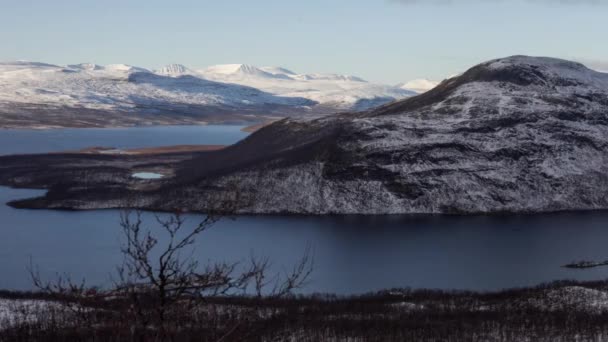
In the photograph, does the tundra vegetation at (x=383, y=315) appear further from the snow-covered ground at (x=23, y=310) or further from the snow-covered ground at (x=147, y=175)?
the snow-covered ground at (x=147, y=175)

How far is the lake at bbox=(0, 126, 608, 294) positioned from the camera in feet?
285

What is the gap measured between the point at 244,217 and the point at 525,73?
300ft

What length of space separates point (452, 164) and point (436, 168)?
12.3ft

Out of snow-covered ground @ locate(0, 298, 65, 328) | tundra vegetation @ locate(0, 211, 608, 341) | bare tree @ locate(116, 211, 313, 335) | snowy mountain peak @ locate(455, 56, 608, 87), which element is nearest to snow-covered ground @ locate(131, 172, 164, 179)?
snowy mountain peak @ locate(455, 56, 608, 87)

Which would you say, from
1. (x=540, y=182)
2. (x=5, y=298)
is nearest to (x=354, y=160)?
(x=540, y=182)

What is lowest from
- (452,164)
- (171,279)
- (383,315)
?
(383,315)

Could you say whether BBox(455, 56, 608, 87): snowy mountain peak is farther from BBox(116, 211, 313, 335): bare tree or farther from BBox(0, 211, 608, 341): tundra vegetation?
BBox(116, 211, 313, 335): bare tree

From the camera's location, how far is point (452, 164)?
507 feet

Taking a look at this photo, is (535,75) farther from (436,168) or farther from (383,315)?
(383,315)

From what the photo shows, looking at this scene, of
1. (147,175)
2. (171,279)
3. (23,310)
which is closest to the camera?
(171,279)

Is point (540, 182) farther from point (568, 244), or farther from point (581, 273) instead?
point (581, 273)

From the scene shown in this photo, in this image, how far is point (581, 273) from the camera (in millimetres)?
89688

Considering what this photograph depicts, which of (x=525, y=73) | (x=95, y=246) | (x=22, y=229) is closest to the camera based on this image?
(x=95, y=246)

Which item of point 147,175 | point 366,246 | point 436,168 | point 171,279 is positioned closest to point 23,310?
point 171,279
